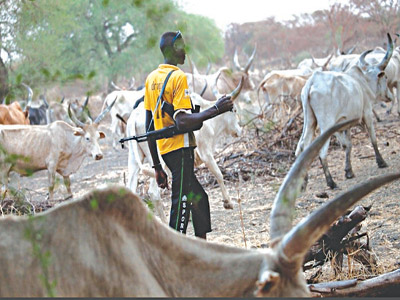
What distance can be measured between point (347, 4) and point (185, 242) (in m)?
18.2

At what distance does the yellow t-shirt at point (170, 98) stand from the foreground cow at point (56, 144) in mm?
4991

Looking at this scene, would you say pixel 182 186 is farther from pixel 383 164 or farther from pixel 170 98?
pixel 383 164

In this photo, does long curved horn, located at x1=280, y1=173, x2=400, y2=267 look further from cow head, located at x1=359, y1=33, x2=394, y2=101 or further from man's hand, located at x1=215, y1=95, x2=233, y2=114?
cow head, located at x1=359, y1=33, x2=394, y2=101

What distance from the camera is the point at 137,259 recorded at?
2.64 m

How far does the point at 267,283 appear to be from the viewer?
96.6 inches

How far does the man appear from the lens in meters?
4.37

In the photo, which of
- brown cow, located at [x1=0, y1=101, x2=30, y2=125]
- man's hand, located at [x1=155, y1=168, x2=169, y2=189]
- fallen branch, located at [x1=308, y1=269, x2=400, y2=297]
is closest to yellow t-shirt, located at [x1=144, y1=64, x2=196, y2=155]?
man's hand, located at [x1=155, y1=168, x2=169, y2=189]

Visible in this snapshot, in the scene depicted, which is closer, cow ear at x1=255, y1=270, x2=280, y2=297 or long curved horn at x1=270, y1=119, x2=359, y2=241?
cow ear at x1=255, y1=270, x2=280, y2=297

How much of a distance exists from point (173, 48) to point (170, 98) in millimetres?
404

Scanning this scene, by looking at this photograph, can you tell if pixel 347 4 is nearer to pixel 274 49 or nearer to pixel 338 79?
pixel 338 79

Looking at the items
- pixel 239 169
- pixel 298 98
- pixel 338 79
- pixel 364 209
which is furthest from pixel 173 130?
pixel 298 98

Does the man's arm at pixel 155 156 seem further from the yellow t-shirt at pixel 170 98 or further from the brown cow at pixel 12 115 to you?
the brown cow at pixel 12 115

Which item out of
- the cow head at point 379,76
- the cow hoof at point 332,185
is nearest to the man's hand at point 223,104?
the cow hoof at point 332,185

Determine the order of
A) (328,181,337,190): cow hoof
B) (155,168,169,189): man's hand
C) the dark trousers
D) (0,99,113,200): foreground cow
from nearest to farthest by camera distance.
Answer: the dark trousers, (155,168,169,189): man's hand, (328,181,337,190): cow hoof, (0,99,113,200): foreground cow
